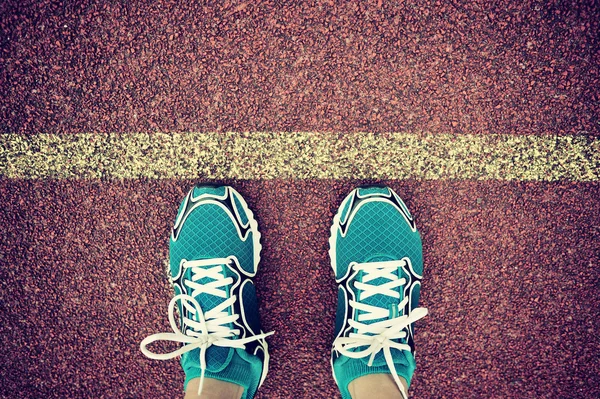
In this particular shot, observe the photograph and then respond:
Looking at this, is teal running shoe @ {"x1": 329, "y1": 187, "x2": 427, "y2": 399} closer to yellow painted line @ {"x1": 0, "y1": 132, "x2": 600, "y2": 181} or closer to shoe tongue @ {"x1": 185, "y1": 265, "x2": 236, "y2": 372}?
yellow painted line @ {"x1": 0, "y1": 132, "x2": 600, "y2": 181}

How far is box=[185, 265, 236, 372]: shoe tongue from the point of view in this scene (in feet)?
4.80

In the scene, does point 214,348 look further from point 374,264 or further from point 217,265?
point 374,264

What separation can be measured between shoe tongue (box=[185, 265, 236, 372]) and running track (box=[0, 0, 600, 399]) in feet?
0.60

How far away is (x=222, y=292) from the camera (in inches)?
63.1

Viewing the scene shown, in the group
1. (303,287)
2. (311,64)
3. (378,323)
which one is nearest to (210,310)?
(303,287)

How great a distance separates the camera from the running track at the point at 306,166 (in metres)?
1.55

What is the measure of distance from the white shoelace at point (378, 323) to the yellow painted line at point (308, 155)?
416 mm

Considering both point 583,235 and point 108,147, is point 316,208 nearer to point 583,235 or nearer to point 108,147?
point 108,147

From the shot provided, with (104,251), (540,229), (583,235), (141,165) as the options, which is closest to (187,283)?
(104,251)

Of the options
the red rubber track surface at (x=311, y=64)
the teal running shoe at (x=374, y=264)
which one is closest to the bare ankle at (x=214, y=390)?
the teal running shoe at (x=374, y=264)

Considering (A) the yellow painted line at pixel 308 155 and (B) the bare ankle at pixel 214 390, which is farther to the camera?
(A) the yellow painted line at pixel 308 155

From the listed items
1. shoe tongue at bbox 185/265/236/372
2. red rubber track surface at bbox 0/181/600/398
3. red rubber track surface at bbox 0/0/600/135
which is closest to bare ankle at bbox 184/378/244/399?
shoe tongue at bbox 185/265/236/372

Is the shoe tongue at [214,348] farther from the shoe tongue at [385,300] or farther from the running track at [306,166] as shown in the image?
the shoe tongue at [385,300]

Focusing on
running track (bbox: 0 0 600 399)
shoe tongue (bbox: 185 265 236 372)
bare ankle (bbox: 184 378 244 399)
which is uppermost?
running track (bbox: 0 0 600 399)
